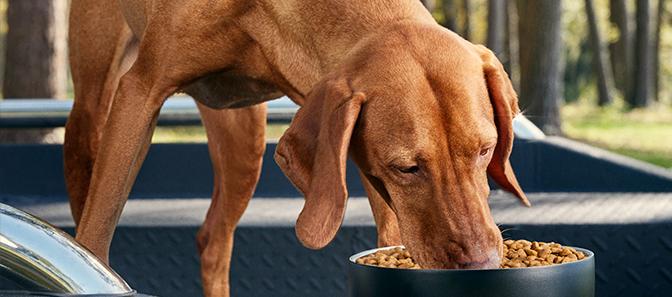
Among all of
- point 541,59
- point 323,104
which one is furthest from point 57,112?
point 541,59

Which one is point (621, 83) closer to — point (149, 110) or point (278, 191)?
point (278, 191)

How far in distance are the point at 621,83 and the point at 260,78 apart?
27883 millimetres

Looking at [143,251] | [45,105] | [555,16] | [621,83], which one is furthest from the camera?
[621,83]

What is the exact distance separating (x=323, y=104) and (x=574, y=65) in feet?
141

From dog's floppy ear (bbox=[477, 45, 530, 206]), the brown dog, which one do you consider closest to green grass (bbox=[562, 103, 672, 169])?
the brown dog

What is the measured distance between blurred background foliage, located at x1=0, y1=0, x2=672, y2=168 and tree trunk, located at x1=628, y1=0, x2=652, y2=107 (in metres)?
0.02

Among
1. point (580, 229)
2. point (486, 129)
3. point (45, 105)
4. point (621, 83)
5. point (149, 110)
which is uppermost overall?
point (486, 129)

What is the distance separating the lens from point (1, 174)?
6008 millimetres

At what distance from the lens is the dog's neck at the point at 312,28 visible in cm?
319

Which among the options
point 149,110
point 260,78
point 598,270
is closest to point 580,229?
point 598,270

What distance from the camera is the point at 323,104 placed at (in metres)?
2.81

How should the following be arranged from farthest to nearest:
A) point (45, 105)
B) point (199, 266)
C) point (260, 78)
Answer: point (45, 105) < point (199, 266) < point (260, 78)

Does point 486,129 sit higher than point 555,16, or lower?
higher

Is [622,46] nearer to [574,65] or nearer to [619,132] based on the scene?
[619,132]
